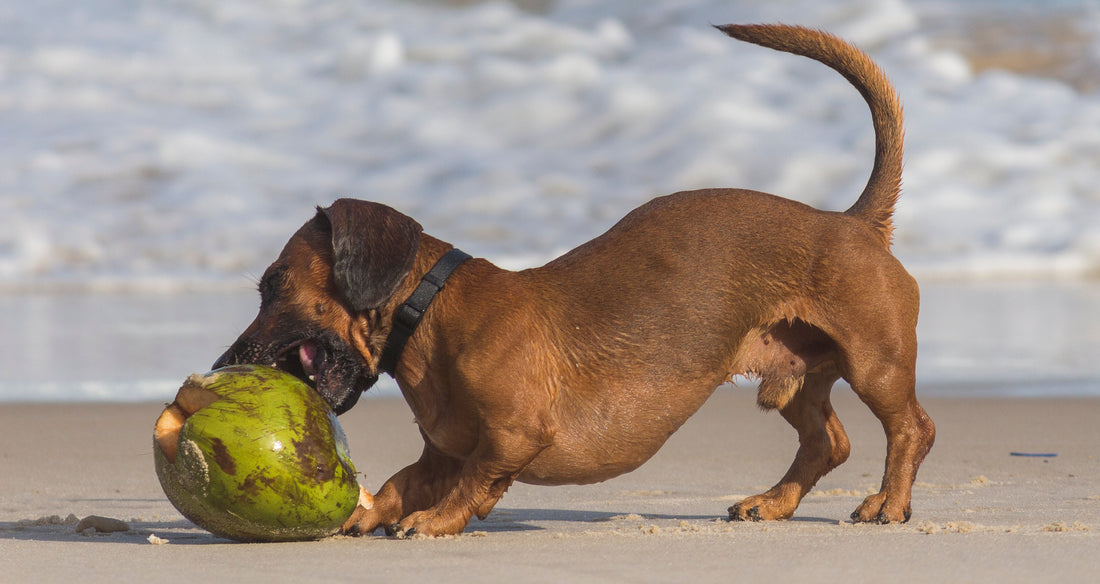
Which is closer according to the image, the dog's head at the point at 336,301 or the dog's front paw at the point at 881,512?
the dog's head at the point at 336,301

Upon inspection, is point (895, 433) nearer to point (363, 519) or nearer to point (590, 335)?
point (590, 335)

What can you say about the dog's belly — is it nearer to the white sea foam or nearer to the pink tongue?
the pink tongue

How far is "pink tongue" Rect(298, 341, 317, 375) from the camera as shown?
4070 millimetres

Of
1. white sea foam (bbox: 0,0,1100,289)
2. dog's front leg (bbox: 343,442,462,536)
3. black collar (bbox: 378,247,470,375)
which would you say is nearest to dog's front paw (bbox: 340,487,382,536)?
dog's front leg (bbox: 343,442,462,536)

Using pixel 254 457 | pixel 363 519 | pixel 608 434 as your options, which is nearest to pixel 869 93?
pixel 608 434

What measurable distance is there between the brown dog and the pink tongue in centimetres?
1

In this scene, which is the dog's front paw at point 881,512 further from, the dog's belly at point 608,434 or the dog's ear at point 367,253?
the dog's ear at point 367,253

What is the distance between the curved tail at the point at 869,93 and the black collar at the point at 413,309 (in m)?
1.48

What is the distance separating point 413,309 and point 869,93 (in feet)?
6.78

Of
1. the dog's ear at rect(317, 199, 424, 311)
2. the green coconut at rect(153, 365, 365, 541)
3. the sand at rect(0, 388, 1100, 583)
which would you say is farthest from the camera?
the dog's ear at rect(317, 199, 424, 311)

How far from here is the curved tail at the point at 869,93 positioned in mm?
4824

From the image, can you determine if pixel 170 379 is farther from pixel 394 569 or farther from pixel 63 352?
pixel 394 569

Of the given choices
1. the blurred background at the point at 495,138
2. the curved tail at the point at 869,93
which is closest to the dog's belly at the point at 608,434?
the curved tail at the point at 869,93

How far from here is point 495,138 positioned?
1952 centimetres
